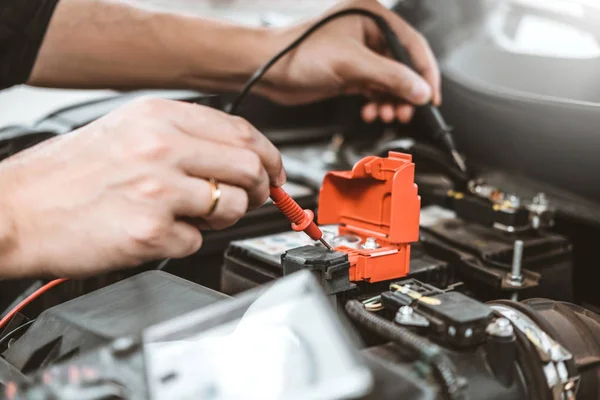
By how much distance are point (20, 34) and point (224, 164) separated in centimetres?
59

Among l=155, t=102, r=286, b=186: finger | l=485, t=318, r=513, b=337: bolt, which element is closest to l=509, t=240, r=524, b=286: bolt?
l=485, t=318, r=513, b=337: bolt

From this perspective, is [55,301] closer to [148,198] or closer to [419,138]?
[148,198]

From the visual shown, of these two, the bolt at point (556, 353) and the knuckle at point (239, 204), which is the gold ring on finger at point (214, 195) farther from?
the bolt at point (556, 353)

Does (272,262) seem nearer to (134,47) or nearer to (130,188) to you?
(130,188)

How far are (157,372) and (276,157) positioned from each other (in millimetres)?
259

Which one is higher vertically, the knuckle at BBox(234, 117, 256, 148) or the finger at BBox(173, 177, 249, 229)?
the knuckle at BBox(234, 117, 256, 148)

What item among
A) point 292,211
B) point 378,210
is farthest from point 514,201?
Result: point 292,211

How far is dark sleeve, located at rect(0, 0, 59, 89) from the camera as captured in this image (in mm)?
944

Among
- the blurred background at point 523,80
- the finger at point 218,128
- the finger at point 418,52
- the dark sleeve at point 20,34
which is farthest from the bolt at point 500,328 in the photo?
the dark sleeve at point 20,34

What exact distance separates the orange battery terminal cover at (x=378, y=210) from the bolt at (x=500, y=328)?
137mm

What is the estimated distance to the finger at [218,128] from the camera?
56cm

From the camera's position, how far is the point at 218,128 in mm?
568

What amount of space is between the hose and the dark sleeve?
27.4 inches

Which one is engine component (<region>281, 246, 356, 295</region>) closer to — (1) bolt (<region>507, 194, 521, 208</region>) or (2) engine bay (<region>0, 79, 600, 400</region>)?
(2) engine bay (<region>0, 79, 600, 400</region>)
